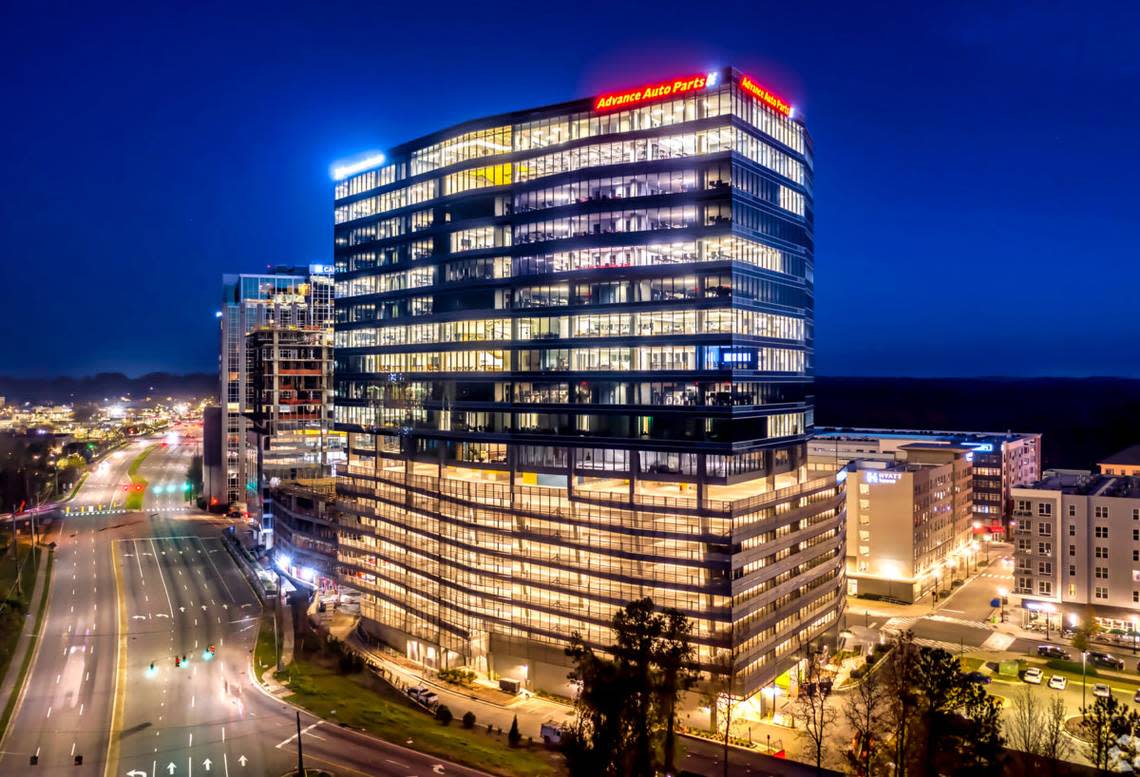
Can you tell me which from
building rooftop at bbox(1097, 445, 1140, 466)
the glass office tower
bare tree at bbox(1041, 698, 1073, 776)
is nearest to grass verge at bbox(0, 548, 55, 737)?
the glass office tower

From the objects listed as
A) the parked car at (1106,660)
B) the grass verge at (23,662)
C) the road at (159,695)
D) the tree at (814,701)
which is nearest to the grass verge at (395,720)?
the road at (159,695)

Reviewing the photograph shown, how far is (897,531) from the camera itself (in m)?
134

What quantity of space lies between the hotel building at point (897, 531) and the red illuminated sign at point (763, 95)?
65857mm

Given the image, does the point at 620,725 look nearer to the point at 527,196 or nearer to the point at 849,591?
the point at 527,196

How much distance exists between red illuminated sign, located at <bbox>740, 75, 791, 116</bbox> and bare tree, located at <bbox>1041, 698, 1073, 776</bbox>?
64.6 meters

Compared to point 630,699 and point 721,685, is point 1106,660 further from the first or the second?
point 630,699

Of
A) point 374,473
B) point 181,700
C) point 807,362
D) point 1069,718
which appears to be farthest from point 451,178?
point 1069,718

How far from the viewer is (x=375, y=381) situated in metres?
121

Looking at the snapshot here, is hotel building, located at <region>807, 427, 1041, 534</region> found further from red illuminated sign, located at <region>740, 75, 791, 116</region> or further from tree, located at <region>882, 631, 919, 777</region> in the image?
tree, located at <region>882, 631, 919, 777</region>

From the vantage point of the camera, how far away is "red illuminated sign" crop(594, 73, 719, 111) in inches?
3435

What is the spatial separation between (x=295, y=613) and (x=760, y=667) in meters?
74.1

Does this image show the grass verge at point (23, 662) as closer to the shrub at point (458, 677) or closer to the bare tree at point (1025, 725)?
the shrub at point (458, 677)

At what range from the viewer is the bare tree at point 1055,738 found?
57.1m

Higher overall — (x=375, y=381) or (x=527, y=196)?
(x=527, y=196)
